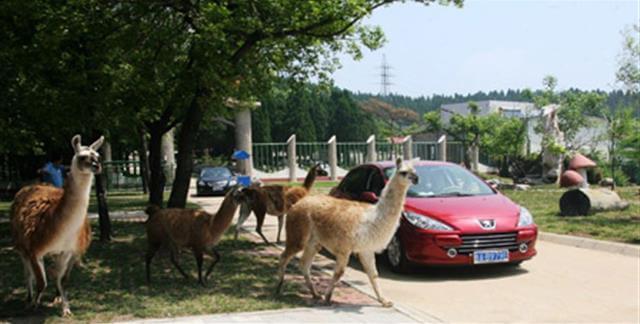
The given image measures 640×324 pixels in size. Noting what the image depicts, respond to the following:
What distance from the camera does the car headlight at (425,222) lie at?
8.38m

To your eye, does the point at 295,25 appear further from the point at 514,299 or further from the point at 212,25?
the point at 514,299

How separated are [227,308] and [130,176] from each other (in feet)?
86.7

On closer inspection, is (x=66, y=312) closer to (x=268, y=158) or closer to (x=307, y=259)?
(x=307, y=259)

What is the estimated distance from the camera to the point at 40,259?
21.1ft

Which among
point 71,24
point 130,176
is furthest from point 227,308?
point 130,176

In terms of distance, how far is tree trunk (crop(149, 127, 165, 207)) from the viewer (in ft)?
48.7

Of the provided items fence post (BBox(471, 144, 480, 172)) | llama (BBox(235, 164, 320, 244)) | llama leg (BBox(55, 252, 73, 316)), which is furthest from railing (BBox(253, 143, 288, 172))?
llama leg (BBox(55, 252, 73, 316))

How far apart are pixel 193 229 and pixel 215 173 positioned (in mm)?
20766

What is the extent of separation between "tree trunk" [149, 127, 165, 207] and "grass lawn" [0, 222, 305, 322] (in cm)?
399

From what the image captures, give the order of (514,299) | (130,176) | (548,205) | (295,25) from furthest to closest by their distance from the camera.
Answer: (130,176) → (548,205) → (295,25) → (514,299)

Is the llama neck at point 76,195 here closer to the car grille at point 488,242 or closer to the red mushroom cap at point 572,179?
the car grille at point 488,242

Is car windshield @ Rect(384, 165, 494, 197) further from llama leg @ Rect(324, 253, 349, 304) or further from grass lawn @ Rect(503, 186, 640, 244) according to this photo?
grass lawn @ Rect(503, 186, 640, 244)

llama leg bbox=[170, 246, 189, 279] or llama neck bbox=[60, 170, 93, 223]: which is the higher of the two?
llama neck bbox=[60, 170, 93, 223]

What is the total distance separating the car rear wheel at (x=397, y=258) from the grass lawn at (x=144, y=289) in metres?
1.74
